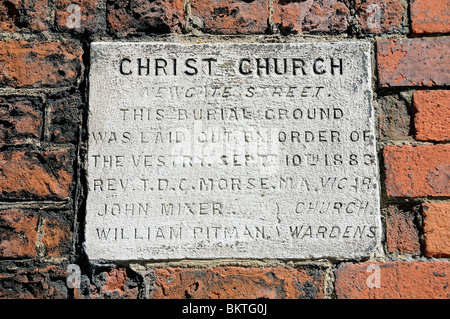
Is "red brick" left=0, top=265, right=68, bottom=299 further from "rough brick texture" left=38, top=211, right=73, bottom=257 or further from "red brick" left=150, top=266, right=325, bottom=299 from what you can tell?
"red brick" left=150, top=266, right=325, bottom=299

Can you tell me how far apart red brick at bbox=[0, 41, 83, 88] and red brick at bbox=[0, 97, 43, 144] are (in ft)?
0.16

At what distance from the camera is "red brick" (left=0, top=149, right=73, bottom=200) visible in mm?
1098

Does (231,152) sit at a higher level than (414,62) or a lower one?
lower

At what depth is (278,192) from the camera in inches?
42.9

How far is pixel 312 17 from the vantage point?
116 centimetres

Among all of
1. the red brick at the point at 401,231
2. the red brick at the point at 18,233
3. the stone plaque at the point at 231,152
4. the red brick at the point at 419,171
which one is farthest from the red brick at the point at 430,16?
the red brick at the point at 18,233

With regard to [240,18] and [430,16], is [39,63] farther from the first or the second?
[430,16]

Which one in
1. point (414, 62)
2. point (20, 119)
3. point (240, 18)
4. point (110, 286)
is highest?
point (240, 18)

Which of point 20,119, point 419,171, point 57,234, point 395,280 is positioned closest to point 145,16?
point 20,119

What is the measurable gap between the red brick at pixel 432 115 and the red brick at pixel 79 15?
90 centimetres

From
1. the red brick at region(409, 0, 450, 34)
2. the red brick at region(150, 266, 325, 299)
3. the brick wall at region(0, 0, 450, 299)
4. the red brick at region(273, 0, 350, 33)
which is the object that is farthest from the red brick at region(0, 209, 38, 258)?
the red brick at region(409, 0, 450, 34)

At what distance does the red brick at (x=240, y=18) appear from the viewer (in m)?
1.15

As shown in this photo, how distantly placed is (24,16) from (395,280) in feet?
4.06

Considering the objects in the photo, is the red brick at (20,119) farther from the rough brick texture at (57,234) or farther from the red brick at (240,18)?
the red brick at (240,18)
